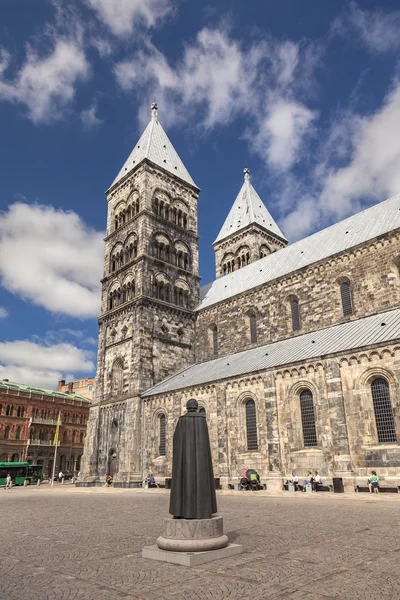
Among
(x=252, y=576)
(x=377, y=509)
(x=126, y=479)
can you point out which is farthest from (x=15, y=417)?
(x=252, y=576)

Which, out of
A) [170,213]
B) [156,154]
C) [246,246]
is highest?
[156,154]

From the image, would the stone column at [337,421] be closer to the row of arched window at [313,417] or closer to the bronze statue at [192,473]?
the row of arched window at [313,417]

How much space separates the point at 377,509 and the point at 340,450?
28.6ft

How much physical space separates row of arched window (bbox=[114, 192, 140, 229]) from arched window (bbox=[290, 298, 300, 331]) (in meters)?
20.0

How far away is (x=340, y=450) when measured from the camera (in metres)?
24.0

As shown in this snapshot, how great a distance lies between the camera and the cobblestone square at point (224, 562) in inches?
244

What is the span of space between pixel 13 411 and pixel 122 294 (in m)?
30.2

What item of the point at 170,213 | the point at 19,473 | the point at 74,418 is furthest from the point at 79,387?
the point at 170,213

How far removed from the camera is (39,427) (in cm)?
6538

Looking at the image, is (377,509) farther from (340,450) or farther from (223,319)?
(223,319)

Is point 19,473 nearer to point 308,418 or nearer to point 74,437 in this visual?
point 74,437

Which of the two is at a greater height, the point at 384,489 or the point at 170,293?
the point at 170,293

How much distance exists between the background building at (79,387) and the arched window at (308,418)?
69.6m

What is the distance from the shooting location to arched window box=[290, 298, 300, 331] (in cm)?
3634
